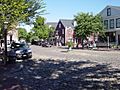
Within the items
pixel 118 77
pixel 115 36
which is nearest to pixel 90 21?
pixel 115 36

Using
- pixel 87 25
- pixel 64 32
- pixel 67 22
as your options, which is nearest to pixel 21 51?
pixel 87 25

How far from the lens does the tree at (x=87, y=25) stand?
58.9m

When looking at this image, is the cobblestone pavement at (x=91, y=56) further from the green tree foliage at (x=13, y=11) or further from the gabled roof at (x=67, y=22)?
the gabled roof at (x=67, y=22)

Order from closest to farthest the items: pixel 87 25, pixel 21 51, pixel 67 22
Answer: pixel 21 51
pixel 87 25
pixel 67 22

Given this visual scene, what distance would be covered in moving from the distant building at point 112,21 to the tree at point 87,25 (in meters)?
2.65

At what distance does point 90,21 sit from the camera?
60.1 meters

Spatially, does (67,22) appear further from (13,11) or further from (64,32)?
(13,11)

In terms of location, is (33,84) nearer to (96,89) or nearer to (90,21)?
(96,89)

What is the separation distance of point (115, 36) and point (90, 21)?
6.31 m

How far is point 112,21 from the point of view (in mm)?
63375

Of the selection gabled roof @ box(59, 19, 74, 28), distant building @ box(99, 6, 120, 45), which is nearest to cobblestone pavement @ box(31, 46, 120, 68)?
distant building @ box(99, 6, 120, 45)

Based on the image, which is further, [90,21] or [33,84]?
[90,21]

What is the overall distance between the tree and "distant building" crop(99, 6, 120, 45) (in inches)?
104

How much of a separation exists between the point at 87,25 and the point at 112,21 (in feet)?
22.5
